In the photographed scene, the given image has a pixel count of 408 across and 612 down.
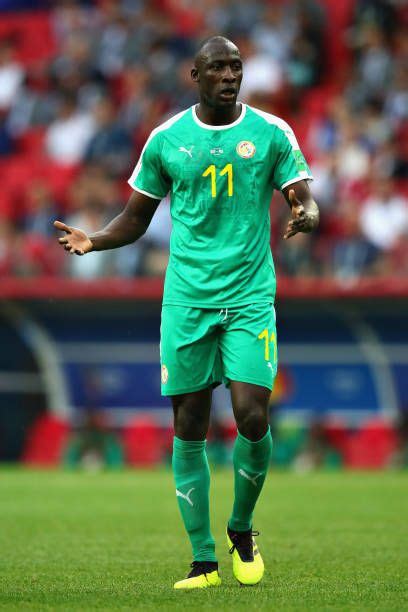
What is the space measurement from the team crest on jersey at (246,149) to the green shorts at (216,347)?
65cm

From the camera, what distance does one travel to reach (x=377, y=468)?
48.3ft

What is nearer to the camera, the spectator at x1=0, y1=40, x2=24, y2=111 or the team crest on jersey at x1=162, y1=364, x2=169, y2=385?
the team crest on jersey at x1=162, y1=364, x2=169, y2=385

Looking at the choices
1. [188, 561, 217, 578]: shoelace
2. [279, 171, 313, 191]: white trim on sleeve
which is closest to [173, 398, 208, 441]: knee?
[188, 561, 217, 578]: shoelace

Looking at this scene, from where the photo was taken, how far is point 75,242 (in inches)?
233

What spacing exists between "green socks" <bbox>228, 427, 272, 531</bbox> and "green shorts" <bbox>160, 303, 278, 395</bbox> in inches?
10.2

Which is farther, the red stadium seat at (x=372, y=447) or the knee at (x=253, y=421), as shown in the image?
the red stadium seat at (x=372, y=447)

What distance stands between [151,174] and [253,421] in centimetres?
121

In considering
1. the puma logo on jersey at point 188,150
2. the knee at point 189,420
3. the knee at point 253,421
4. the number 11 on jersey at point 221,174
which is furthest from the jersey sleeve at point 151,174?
the knee at point 253,421

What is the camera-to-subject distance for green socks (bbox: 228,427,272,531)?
19.0ft

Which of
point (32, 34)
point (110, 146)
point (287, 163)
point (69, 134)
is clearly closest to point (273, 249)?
point (110, 146)

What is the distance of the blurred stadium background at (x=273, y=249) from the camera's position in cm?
1461

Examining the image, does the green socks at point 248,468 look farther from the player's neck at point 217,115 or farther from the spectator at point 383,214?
the spectator at point 383,214

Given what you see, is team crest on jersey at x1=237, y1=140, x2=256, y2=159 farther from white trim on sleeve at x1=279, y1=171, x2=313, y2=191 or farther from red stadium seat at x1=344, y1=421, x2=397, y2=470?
red stadium seat at x1=344, y1=421, x2=397, y2=470

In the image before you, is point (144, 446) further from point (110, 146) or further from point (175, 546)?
point (175, 546)
